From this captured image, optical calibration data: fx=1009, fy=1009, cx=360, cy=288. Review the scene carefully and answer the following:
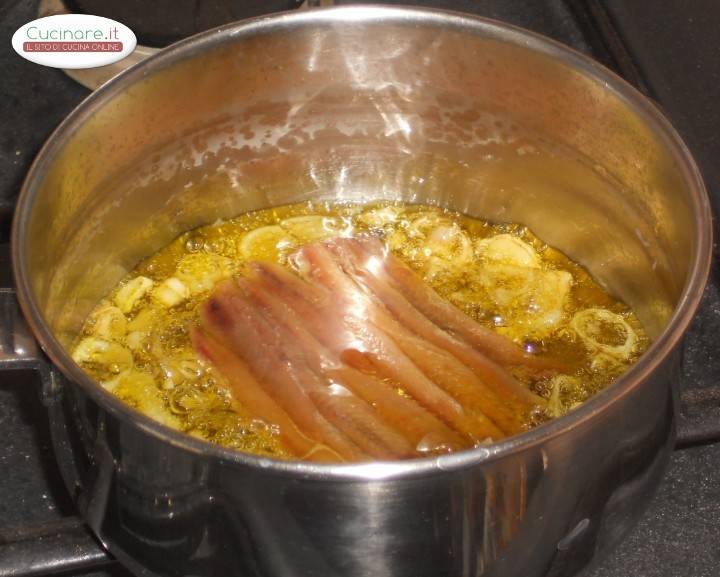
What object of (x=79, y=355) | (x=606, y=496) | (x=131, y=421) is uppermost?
(x=131, y=421)

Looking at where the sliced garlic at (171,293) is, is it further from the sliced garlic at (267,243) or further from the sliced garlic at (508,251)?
the sliced garlic at (508,251)

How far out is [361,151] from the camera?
1211 mm

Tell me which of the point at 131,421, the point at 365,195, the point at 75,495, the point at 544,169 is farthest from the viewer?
the point at 365,195

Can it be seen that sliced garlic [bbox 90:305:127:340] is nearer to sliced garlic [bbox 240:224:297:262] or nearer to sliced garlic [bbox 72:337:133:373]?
sliced garlic [bbox 72:337:133:373]

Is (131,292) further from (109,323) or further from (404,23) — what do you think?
(404,23)

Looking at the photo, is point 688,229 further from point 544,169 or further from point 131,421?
point 131,421

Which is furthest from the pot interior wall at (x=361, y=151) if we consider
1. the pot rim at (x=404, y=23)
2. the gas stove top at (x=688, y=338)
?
the gas stove top at (x=688, y=338)

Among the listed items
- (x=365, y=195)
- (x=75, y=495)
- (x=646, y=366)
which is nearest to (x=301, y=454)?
(x=75, y=495)

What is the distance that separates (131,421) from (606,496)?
1.17ft

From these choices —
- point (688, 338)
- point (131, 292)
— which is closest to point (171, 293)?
point (131, 292)

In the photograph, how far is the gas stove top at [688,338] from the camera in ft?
3.05

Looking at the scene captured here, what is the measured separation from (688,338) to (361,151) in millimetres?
440

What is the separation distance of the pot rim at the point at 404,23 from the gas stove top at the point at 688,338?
0.37 ft

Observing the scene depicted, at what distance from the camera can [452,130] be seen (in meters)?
1.16
